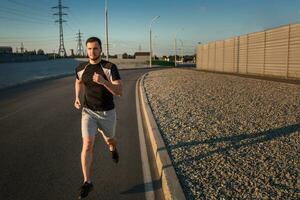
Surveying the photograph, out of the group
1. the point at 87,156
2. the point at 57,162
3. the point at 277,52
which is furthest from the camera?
the point at 277,52

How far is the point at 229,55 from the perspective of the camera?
42.2 meters

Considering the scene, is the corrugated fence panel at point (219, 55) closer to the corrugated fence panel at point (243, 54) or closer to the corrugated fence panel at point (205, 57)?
the corrugated fence panel at point (205, 57)

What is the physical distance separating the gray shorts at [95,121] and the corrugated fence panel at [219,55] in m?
41.2

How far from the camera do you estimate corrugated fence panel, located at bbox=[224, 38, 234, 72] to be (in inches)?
1613

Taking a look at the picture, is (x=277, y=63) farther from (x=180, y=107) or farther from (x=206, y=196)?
(x=206, y=196)

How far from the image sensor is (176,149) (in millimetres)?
7148

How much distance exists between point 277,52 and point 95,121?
25.1 m

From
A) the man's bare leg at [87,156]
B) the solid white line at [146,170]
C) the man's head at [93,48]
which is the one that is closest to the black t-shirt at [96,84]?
the man's head at [93,48]

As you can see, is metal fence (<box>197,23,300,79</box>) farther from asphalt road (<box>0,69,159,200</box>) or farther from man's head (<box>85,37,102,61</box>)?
man's head (<box>85,37,102,61</box>)

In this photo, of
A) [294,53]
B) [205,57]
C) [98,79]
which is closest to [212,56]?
[205,57]

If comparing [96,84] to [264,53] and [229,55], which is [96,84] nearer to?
[264,53]

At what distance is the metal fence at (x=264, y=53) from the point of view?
26016mm

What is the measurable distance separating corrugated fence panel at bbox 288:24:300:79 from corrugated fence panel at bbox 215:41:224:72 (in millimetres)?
19405

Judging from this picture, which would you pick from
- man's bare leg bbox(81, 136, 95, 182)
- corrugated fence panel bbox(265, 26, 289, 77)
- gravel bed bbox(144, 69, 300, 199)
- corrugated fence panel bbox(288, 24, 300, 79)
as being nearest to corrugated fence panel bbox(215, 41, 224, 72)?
corrugated fence panel bbox(265, 26, 289, 77)
